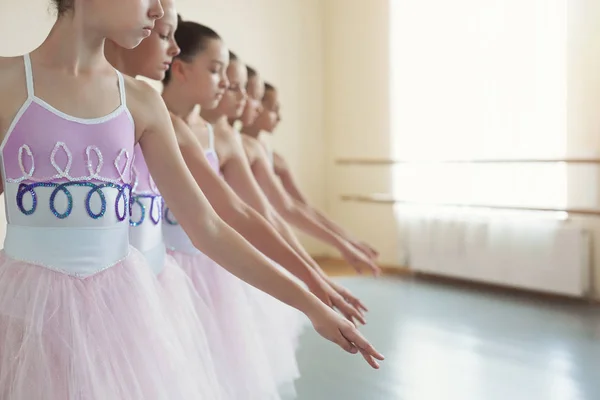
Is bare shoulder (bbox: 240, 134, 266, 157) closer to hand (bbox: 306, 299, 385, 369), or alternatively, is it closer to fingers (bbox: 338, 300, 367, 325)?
fingers (bbox: 338, 300, 367, 325)

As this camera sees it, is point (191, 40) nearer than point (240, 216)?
No

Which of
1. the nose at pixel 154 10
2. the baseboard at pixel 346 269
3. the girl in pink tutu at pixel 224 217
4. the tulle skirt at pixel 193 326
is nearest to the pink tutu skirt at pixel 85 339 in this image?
the tulle skirt at pixel 193 326

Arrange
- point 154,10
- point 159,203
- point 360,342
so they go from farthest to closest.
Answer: point 159,203, point 154,10, point 360,342

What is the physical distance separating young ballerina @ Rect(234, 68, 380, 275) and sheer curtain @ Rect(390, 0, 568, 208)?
200 centimetres

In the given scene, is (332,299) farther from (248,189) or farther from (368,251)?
(368,251)

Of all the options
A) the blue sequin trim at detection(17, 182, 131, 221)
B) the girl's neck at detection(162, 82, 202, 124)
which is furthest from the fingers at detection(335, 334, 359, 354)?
the girl's neck at detection(162, 82, 202, 124)

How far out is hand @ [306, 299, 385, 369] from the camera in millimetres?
1030

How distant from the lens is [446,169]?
4.86 meters

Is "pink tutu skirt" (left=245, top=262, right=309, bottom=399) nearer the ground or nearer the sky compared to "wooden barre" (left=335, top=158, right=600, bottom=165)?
nearer the ground

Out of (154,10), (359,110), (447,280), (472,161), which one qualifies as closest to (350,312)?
(154,10)

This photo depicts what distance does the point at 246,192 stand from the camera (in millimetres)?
2082

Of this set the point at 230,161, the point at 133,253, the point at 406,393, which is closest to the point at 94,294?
the point at 133,253

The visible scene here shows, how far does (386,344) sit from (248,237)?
179cm

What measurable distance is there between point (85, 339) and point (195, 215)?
28 cm
